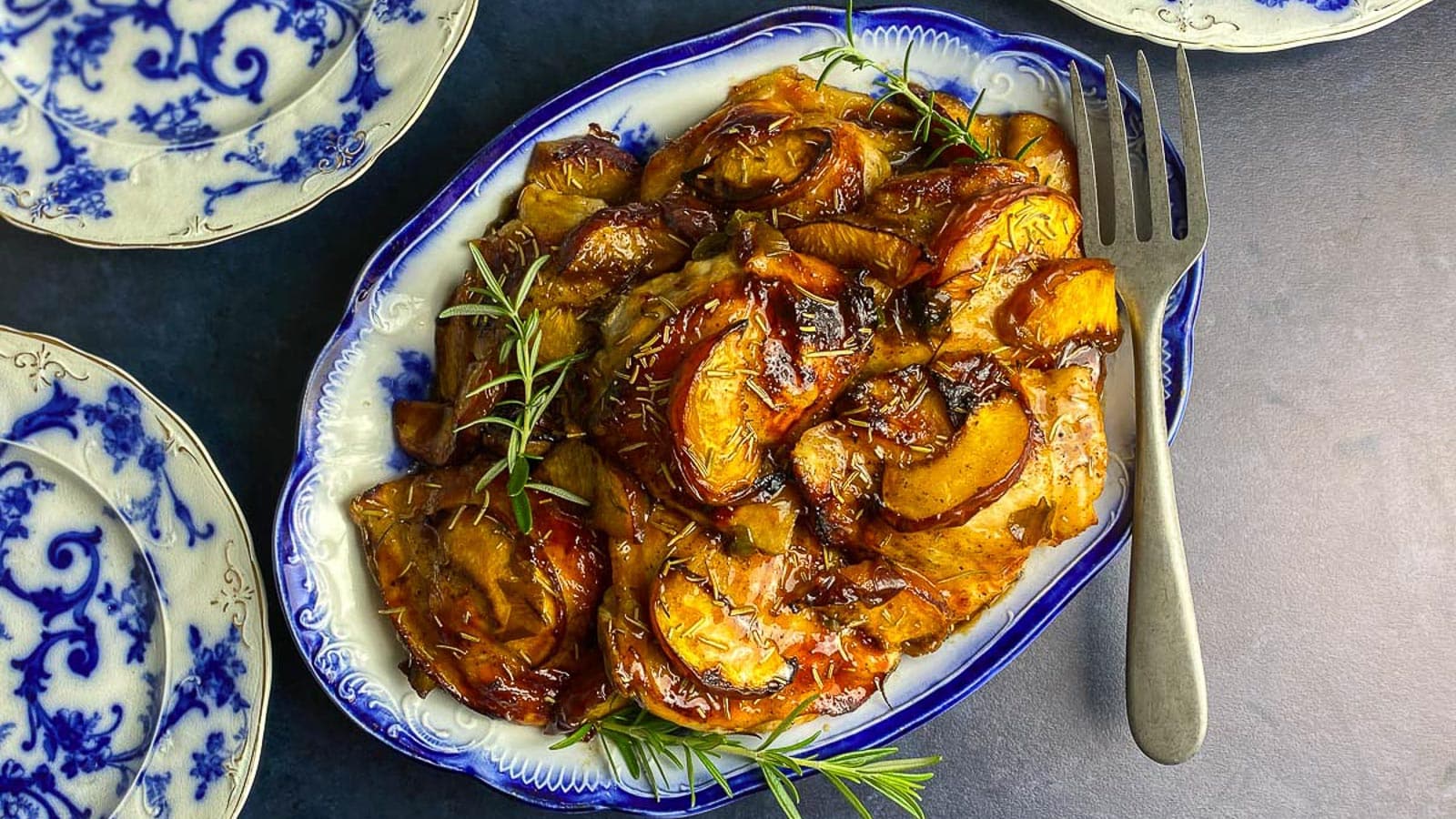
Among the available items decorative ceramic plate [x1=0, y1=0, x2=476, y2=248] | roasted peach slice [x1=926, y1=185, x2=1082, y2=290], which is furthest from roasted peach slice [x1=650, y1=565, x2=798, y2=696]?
decorative ceramic plate [x1=0, y1=0, x2=476, y2=248]

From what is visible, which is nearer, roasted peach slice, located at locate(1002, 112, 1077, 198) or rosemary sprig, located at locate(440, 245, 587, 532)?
rosemary sprig, located at locate(440, 245, 587, 532)

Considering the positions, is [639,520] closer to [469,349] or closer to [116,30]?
[469,349]

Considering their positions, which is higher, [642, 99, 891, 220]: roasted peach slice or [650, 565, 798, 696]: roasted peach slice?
[642, 99, 891, 220]: roasted peach slice

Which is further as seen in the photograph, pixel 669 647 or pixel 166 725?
pixel 166 725

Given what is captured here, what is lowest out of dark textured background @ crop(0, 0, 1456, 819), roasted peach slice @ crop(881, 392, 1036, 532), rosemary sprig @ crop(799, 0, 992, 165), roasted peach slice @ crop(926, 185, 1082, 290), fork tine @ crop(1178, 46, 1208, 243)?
dark textured background @ crop(0, 0, 1456, 819)

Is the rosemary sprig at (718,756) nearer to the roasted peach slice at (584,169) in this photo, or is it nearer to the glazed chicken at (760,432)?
the glazed chicken at (760,432)

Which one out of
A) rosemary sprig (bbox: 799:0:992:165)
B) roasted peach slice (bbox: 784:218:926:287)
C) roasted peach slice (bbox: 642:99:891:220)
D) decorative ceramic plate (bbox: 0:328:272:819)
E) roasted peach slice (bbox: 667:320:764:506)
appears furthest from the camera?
decorative ceramic plate (bbox: 0:328:272:819)

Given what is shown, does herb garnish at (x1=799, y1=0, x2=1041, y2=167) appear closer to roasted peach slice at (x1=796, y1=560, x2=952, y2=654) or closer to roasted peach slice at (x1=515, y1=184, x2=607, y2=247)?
roasted peach slice at (x1=515, y1=184, x2=607, y2=247)

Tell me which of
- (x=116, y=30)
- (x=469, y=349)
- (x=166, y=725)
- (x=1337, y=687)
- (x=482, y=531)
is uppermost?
(x=116, y=30)

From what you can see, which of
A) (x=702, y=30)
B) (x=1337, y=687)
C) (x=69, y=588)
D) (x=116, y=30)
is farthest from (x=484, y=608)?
(x=1337, y=687)
